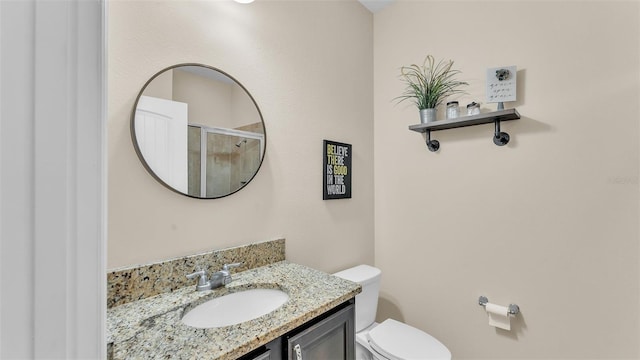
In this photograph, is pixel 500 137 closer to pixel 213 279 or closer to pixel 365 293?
pixel 365 293

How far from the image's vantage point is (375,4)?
211 centimetres

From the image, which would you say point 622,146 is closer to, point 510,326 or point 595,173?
point 595,173

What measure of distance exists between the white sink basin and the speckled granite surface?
0.49 feet

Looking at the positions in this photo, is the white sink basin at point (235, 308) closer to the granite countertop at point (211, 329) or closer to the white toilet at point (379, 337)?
the granite countertop at point (211, 329)

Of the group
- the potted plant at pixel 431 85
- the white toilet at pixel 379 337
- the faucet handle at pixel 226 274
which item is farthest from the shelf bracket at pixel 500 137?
the faucet handle at pixel 226 274

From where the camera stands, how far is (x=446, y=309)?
1.84 meters

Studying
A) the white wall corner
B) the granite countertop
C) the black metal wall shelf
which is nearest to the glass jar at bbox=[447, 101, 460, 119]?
the black metal wall shelf

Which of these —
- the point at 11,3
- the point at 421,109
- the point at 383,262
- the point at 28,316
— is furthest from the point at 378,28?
the point at 28,316

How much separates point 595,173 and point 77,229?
1.96 metres

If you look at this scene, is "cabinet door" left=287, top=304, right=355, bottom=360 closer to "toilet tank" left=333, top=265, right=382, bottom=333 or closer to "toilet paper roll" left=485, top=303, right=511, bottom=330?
"toilet tank" left=333, top=265, right=382, bottom=333

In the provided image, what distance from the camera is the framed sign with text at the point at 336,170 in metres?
1.78

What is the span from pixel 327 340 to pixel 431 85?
5.24 ft

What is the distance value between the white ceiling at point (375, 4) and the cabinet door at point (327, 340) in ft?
6.78

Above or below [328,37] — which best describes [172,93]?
below
